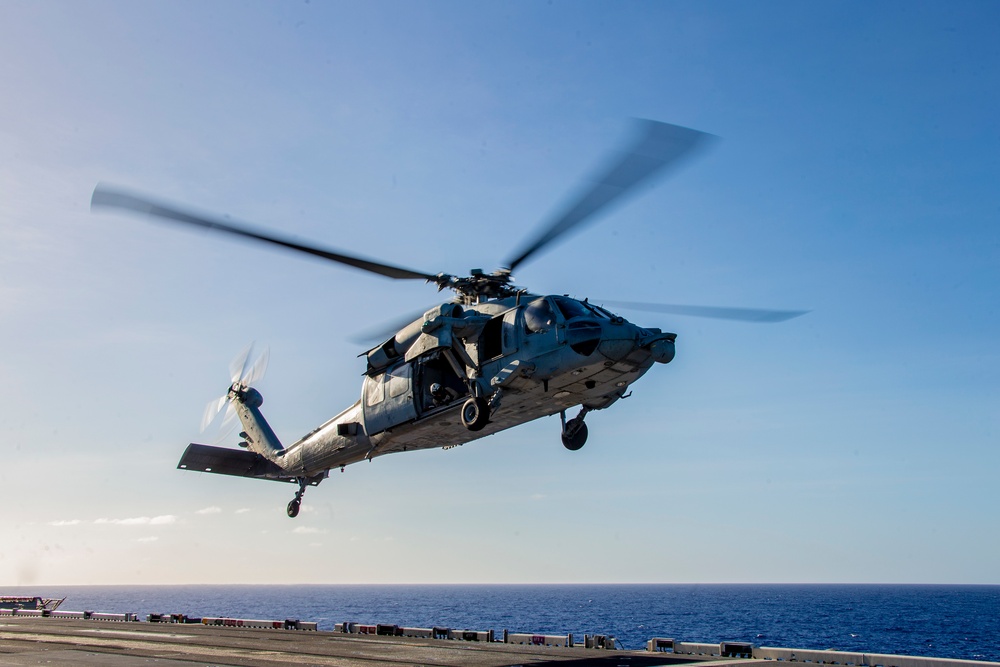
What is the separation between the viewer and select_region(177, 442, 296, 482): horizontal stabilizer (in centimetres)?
2745

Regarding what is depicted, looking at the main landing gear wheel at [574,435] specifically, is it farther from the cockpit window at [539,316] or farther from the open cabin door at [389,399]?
the open cabin door at [389,399]

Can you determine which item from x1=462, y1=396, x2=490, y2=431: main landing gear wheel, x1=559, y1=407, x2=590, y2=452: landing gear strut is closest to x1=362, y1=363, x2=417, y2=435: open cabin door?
x1=462, y1=396, x2=490, y2=431: main landing gear wheel

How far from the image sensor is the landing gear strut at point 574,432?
69.3 ft

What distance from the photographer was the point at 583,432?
21.2 m

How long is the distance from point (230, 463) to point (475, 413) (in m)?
12.8

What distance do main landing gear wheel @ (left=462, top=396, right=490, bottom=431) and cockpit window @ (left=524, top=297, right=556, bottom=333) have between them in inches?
84.8

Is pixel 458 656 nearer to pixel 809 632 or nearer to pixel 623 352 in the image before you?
pixel 623 352

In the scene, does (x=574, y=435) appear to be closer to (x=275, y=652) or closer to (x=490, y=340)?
(x=490, y=340)

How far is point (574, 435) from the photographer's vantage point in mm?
21203

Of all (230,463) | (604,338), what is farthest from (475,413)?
(230,463)

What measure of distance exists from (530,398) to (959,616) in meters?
150

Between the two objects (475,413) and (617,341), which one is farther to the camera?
(475,413)

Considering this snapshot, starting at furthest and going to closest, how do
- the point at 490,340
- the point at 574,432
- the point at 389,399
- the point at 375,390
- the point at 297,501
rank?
the point at 297,501 < the point at 375,390 < the point at 389,399 < the point at 574,432 < the point at 490,340

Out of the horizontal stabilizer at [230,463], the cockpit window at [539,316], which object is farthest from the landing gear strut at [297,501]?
the cockpit window at [539,316]
